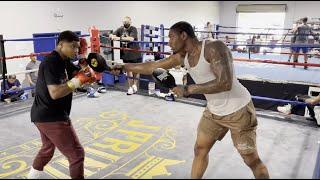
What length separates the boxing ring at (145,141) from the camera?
2.34 meters

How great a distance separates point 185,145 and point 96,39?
2.44m

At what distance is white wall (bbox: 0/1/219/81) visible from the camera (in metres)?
5.42

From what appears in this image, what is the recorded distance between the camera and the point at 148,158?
100 inches

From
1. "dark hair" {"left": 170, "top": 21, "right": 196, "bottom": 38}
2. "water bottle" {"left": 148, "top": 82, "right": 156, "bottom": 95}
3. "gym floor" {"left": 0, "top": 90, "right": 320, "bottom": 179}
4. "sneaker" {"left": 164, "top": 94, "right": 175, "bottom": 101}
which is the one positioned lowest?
"gym floor" {"left": 0, "top": 90, "right": 320, "bottom": 179}

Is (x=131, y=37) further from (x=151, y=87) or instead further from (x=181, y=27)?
(x=181, y=27)

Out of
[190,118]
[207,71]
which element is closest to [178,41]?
[207,71]

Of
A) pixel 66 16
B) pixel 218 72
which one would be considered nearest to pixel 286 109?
pixel 218 72

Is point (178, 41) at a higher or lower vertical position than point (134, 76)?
higher

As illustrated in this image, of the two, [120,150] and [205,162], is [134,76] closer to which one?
[120,150]

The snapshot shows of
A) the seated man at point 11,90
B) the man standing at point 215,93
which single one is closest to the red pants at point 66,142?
the man standing at point 215,93

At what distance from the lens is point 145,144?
2.84 m

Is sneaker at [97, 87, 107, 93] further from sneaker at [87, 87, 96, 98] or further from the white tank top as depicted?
the white tank top

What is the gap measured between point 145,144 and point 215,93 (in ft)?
4.27

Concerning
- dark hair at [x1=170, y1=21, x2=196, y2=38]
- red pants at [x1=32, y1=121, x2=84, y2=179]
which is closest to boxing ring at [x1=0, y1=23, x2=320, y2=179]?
red pants at [x1=32, y1=121, x2=84, y2=179]
